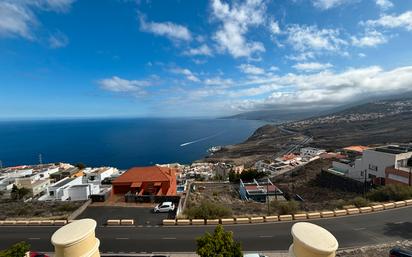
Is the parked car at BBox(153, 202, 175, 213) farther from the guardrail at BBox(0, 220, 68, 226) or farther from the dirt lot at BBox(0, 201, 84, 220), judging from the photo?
the dirt lot at BBox(0, 201, 84, 220)

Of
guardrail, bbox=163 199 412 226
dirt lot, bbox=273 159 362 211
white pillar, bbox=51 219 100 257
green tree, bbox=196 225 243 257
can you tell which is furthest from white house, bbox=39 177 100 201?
white pillar, bbox=51 219 100 257

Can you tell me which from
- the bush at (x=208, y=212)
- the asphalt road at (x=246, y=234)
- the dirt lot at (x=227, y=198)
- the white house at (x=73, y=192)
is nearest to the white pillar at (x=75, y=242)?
the asphalt road at (x=246, y=234)

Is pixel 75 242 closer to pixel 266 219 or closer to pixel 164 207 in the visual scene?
pixel 266 219

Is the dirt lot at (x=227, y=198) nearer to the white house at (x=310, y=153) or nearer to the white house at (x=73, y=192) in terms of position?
the white house at (x=73, y=192)

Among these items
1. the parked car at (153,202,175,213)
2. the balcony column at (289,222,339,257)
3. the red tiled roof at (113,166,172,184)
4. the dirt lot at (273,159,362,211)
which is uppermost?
the balcony column at (289,222,339,257)

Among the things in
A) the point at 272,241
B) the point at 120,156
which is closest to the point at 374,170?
the point at 272,241

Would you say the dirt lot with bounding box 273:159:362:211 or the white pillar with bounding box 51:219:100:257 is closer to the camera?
the white pillar with bounding box 51:219:100:257
